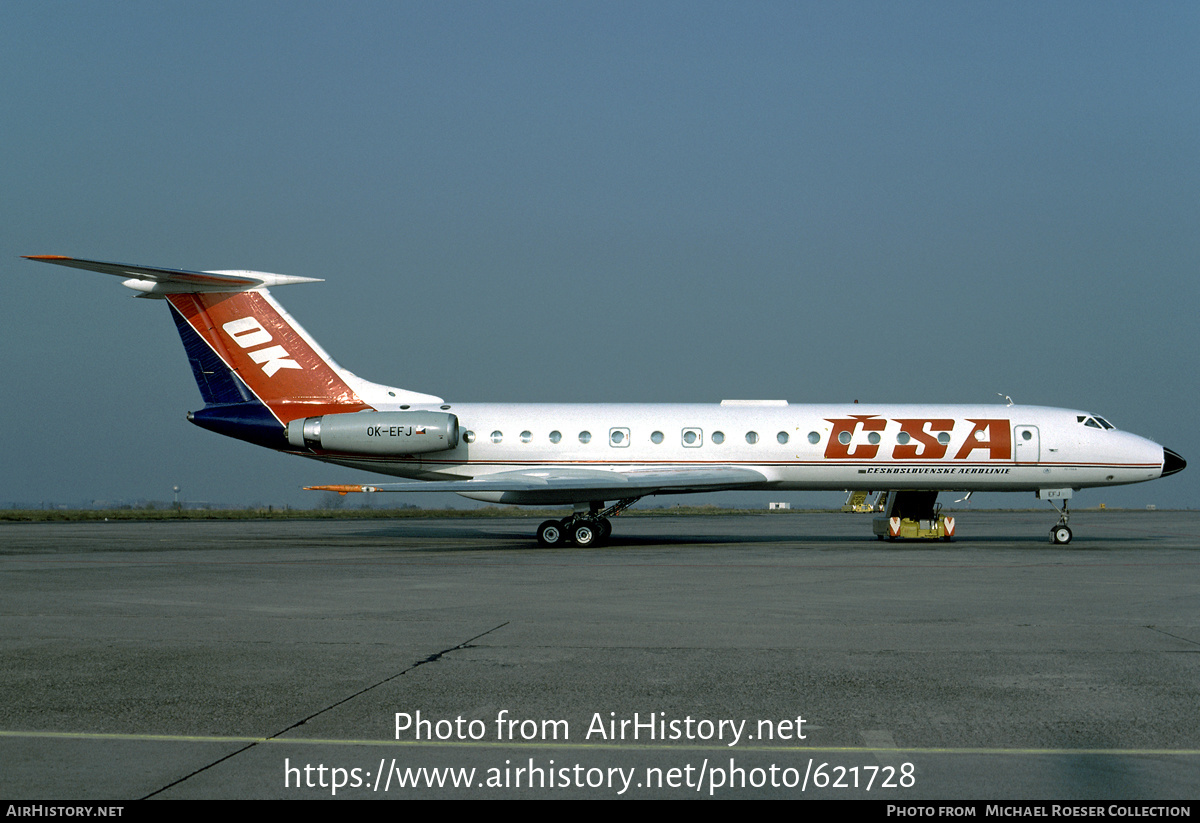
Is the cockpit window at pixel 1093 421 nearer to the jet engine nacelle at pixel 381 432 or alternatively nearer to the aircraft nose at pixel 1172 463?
the aircraft nose at pixel 1172 463

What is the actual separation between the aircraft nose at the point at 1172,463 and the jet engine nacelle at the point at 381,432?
17.3 m

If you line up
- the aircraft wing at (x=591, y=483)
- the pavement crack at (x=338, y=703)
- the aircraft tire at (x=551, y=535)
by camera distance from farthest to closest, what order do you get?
the aircraft tire at (x=551, y=535), the aircraft wing at (x=591, y=483), the pavement crack at (x=338, y=703)

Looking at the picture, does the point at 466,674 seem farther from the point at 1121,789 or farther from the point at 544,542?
the point at 544,542

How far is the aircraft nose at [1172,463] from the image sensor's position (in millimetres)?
24250

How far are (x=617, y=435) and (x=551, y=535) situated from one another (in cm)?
294

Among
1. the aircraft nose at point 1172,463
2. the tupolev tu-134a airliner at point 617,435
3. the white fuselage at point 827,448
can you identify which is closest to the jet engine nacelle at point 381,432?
the tupolev tu-134a airliner at point 617,435

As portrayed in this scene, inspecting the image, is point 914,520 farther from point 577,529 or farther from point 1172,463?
point 577,529

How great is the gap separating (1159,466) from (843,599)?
53.5ft

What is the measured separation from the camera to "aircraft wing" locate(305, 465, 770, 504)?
21641 millimetres

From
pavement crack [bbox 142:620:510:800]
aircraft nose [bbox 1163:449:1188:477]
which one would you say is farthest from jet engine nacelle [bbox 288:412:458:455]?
aircraft nose [bbox 1163:449:1188:477]

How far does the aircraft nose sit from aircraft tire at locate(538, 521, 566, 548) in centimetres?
1481

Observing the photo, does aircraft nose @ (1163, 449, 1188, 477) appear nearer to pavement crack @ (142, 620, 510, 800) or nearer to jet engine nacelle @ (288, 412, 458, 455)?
jet engine nacelle @ (288, 412, 458, 455)

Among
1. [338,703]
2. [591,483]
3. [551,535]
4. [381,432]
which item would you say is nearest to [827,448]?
[591,483]

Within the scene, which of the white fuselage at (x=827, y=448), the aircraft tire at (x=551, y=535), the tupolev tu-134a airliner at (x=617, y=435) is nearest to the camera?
the aircraft tire at (x=551, y=535)
